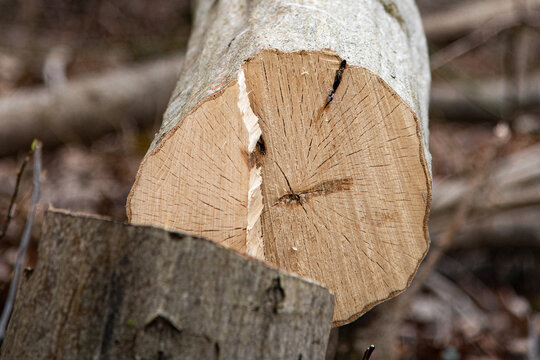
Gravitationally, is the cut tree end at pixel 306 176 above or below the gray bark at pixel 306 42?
below

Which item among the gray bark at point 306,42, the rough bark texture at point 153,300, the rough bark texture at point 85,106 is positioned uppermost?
the rough bark texture at point 85,106

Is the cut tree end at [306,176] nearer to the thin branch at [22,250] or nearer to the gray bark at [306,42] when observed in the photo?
the gray bark at [306,42]

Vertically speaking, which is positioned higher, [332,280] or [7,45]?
[7,45]

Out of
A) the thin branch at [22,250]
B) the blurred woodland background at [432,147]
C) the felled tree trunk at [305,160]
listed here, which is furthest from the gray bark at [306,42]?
the blurred woodland background at [432,147]

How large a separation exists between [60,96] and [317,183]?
3.29 metres

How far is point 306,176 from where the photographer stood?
1.35m

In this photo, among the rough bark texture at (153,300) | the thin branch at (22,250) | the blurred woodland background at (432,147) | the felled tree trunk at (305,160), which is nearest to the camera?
the rough bark texture at (153,300)

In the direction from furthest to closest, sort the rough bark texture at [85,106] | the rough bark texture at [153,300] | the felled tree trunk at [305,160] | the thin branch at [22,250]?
the rough bark texture at [85,106]
the thin branch at [22,250]
the felled tree trunk at [305,160]
the rough bark texture at [153,300]

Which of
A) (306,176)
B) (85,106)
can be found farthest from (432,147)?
(306,176)

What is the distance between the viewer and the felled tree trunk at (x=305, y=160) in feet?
4.14

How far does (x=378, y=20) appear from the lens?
158cm

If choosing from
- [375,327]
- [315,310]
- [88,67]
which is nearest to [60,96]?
[88,67]

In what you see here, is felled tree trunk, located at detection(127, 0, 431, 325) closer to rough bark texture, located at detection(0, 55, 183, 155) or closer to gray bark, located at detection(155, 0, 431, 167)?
gray bark, located at detection(155, 0, 431, 167)

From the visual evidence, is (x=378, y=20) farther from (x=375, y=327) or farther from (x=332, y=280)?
(x=375, y=327)
